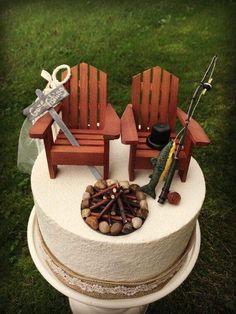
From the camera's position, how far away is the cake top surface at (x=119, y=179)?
220 centimetres

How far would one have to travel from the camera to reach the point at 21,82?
579cm

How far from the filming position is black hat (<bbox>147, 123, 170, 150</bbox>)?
2459 mm

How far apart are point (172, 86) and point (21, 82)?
3.55 meters

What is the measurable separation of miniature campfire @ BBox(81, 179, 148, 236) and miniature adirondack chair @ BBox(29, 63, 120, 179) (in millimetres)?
179

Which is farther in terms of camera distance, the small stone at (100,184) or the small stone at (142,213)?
the small stone at (100,184)

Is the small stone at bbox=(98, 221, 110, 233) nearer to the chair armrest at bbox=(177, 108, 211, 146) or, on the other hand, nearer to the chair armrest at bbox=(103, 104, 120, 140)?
the chair armrest at bbox=(103, 104, 120, 140)

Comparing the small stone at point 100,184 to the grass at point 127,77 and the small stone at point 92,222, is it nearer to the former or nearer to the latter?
the small stone at point 92,222

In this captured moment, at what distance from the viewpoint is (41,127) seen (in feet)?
7.57

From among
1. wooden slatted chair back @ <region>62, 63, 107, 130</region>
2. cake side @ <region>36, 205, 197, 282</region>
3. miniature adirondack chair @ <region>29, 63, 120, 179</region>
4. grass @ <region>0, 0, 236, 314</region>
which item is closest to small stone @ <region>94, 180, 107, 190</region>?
miniature adirondack chair @ <region>29, 63, 120, 179</region>

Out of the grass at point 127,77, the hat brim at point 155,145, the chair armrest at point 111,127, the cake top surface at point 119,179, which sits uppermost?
the chair armrest at point 111,127

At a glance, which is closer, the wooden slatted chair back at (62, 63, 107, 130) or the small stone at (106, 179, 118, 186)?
the small stone at (106, 179, 118, 186)

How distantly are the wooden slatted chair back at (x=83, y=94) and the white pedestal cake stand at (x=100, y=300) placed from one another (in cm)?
77

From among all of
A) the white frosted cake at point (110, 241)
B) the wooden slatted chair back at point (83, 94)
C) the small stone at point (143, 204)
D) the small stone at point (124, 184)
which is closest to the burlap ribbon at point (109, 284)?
the white frosted cake at point (110, 241)

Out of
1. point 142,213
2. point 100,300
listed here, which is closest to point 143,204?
point 142,213
